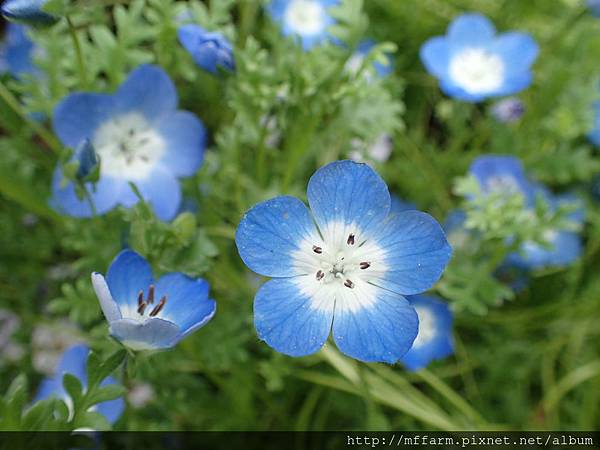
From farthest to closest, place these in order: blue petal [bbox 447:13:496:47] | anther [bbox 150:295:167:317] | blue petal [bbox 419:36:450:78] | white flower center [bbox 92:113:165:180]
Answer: blue petal [bbox 447:13:496:47] → blue petal [bbox 419:36:450:78] → white flower center [bbox 92:113:165:180] → anther [bbox 150:295:167:317]

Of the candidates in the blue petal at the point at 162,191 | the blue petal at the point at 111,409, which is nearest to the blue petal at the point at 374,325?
the blue petal at the point at 162,191

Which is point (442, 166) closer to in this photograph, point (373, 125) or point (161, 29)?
point (373, 125)

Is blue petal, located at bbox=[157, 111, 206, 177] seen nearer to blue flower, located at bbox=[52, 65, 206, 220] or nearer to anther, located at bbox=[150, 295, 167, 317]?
blue flower, located at bbox=[52, 65, 206, 220]

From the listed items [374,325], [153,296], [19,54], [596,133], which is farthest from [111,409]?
[596,133]

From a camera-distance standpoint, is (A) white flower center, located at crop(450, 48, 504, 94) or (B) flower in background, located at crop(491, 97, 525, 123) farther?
(B) flower in background, located at crop(491, 97, 525, 123)

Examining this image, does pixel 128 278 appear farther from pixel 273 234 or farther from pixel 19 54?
pixel 19 54

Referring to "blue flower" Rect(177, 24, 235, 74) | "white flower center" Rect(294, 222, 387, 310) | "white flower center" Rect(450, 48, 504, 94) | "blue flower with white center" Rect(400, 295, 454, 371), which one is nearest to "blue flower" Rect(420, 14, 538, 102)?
"white flower center" Rect(450, 48, 504, 94)
